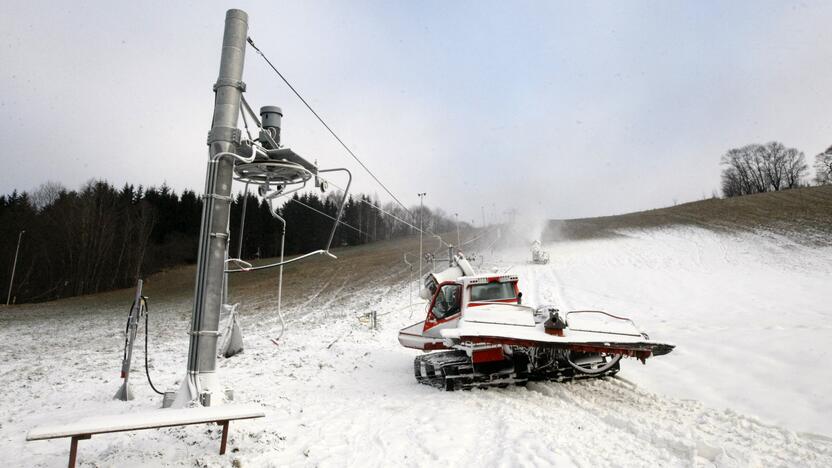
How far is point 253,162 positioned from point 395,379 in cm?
557

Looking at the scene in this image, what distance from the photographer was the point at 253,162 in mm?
6562

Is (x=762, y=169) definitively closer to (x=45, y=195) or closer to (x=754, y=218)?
(x=754, y=218)

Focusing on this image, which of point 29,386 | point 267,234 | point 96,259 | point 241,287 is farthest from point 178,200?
point 29,386

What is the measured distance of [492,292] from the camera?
32.0ft

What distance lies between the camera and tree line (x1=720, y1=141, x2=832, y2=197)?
78.8m

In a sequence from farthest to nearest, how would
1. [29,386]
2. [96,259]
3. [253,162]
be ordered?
[96,259] < [29,386] < [253,162]

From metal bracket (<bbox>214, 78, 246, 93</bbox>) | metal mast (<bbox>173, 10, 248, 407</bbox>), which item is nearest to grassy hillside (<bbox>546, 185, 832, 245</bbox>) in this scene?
metal bracket (<bbox>214, 78, 246, 93</bbox>)

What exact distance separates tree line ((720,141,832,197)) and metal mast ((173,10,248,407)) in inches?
3778

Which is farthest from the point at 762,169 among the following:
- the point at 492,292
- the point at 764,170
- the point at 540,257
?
the point at 492,292

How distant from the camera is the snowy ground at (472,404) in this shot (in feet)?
15.2

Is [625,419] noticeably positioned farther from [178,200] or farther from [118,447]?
[178,200]

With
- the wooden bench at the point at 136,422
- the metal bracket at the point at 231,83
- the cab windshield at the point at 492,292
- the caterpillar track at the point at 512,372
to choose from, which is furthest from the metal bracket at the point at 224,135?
the cab windshield at the point at 492,292

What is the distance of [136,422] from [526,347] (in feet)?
17.5

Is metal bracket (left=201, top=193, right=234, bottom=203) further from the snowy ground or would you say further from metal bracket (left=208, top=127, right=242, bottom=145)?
the snowy ground
